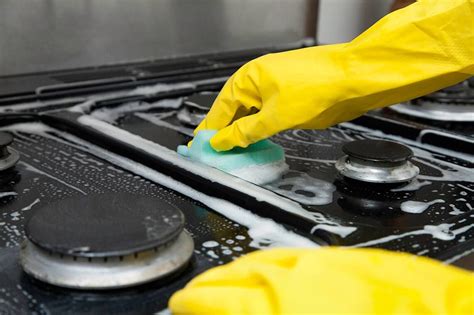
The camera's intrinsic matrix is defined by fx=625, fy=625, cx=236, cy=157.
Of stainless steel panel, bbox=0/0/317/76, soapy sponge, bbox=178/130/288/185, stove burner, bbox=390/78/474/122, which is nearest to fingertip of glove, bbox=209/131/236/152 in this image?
soapy sponge, bbox=178/130/288/185

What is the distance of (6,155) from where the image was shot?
821 millimetres

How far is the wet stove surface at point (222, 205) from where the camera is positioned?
55 cm

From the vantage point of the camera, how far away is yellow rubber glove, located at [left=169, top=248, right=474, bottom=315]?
40 cm

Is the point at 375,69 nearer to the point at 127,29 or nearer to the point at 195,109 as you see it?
the point at 195,109

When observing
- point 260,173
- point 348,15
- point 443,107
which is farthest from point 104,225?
point 348,15

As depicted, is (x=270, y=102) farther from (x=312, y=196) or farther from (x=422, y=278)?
(x=422, y=278)

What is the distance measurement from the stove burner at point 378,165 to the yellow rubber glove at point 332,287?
343mm

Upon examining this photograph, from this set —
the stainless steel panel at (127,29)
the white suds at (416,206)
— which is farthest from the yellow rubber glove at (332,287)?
the stainless steel panel at (127,29)

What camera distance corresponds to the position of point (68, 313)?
1.70 ft

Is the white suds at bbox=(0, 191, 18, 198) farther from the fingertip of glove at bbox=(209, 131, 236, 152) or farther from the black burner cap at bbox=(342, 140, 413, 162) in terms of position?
the black burner cap at bbox=(342, 140, 413, 162)

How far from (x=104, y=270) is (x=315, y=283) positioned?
20 cm

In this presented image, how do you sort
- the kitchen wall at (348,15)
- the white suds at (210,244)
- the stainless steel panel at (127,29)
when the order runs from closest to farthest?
1. the white suds at (210,244)
2. the stainless steel panel at (127,29)
3. the kitchen wall at (348,15)

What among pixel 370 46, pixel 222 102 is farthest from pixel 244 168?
pixel 370 46

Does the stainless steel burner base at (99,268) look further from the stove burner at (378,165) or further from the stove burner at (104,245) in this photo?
the stove burner at (378,165)
